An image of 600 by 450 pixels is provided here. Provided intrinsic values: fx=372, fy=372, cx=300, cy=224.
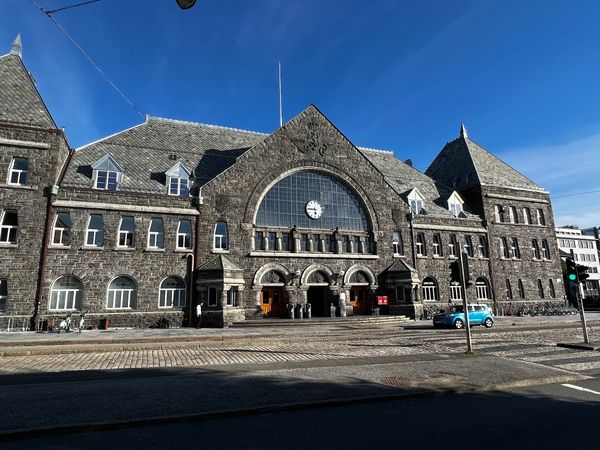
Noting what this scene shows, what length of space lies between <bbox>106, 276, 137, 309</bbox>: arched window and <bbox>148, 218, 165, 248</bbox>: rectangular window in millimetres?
2887

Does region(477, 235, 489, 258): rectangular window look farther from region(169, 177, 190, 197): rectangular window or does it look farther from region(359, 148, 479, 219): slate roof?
region(169, 177, 190, 197): rectangular window

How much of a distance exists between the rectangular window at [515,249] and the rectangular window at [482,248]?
3225 mm

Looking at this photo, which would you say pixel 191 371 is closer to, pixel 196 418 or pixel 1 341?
pixel 196 418

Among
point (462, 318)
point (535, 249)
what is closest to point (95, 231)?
point (462, 318)

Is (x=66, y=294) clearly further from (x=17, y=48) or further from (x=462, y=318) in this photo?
(x=462, y=318)

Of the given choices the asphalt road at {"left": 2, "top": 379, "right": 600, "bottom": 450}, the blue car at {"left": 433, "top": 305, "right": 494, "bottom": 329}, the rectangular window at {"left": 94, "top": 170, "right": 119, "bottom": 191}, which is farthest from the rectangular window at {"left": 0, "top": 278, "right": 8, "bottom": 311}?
the blue car at {"left": 433, "top": 305, "right": 494, "bottom": 329}

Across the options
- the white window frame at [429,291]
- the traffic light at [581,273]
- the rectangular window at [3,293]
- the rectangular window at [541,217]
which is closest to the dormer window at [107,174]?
the rectangular window at [3,293]

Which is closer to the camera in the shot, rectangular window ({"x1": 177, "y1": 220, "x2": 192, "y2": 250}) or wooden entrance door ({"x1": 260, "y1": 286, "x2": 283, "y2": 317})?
rectangular window ({"x1": 177, "y1": 220, "x2": 192, "y2": 250})

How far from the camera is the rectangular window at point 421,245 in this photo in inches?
1362

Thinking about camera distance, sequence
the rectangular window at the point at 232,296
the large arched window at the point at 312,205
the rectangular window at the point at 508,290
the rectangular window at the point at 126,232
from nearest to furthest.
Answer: the rectangular window at the point at 126,232
the rectangular window at the point at 232,296
the large arched window at the point at 312,205
the rectangular window at the point at 508,290

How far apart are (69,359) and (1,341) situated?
650 cm

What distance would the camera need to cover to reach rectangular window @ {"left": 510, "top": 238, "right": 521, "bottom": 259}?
3822cm

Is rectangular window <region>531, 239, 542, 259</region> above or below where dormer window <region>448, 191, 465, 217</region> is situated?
below

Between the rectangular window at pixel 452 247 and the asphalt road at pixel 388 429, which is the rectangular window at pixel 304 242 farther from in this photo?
the asphalt road at pixel 388 429
